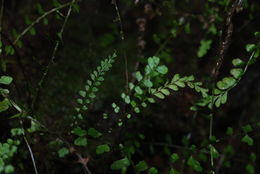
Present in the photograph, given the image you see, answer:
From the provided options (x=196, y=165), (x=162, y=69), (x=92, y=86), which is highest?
(x=162, y=69)

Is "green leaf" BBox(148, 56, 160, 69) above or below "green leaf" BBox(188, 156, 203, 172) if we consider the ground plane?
above

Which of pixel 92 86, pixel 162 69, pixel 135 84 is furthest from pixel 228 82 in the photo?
pixel 135 84

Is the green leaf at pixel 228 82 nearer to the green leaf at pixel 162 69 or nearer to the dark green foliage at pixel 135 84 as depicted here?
the dark green foliage at pixel 135 84

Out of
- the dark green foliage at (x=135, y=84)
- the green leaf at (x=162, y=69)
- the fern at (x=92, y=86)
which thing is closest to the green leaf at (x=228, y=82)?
the dark green foliage at (x=135, y=84)

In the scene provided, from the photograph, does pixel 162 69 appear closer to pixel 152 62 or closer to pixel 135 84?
pixel 152 62

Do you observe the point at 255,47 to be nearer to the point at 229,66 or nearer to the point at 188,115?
the point at 188,115

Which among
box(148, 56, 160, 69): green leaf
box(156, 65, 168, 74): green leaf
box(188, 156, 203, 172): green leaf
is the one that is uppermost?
box(148, 56, 160, 69): green leaf

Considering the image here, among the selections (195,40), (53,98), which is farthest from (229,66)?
(53,98)

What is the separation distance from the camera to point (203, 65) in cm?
199

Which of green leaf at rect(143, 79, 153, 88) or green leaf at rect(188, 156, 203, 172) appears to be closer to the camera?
green leaf at rect(143, 79, 153, 88)

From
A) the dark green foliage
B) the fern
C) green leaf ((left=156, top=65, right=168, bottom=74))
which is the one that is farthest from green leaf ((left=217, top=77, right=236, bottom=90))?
the fern

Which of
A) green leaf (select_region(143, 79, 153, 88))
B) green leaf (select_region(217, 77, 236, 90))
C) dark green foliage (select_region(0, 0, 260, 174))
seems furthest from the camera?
dark green foliage (select_region(0, 0, 260, 174))

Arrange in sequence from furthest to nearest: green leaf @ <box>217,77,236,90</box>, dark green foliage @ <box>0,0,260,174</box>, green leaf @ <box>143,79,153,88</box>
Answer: dark green foliage @ <box>0,0,260,174</box> → green leaf @ <box>217,77,236,90</box> → green leaf @ <box>143,79,153,88</box>

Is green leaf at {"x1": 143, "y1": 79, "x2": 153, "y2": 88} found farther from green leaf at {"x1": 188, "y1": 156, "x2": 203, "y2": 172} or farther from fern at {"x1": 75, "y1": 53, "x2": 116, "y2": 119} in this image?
green leaf at {"x1": 188, "y1": 156, "x2": 203, "y2": 172}
